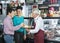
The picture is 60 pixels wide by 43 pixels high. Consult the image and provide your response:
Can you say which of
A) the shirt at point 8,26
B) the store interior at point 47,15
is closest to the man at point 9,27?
the shirt at point 8,26

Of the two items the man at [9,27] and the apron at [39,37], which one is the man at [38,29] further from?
the man at [9,27]

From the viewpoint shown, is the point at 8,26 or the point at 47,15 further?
the point at 8,26

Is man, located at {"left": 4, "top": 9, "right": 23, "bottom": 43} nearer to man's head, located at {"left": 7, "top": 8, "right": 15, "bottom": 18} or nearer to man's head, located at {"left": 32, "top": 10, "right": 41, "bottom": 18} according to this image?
man's head, located at {"left": 7, "top": 8, "right": 15, "bottom": 18}

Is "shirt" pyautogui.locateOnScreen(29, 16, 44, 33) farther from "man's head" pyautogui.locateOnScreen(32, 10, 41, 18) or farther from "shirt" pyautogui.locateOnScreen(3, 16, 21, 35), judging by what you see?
"shirt" pyautogui.locateOnScreen(3, 16, 21, 35)

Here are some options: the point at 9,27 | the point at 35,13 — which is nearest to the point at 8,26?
the point at 9,27

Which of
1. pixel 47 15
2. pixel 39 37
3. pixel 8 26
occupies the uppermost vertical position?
pixel 47 15

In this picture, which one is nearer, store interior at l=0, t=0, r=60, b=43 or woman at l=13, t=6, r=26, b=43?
store interior at l=0, t=0, r=60, b=43

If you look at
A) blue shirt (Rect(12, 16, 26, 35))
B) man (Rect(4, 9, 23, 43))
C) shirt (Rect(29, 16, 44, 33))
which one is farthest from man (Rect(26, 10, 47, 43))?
man (Rect(4, 9, 23, 43))

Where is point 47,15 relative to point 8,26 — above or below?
above

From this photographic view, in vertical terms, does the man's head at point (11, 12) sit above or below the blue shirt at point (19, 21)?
above

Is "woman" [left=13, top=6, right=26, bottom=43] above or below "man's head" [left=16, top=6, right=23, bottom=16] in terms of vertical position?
below

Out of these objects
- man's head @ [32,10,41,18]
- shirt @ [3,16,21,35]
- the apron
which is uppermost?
man's head @ [32,10,41,18]

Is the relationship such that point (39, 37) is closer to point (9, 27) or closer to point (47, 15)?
point (47, 15)

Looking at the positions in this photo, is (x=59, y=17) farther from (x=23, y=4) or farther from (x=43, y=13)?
(x=23, y=4)
